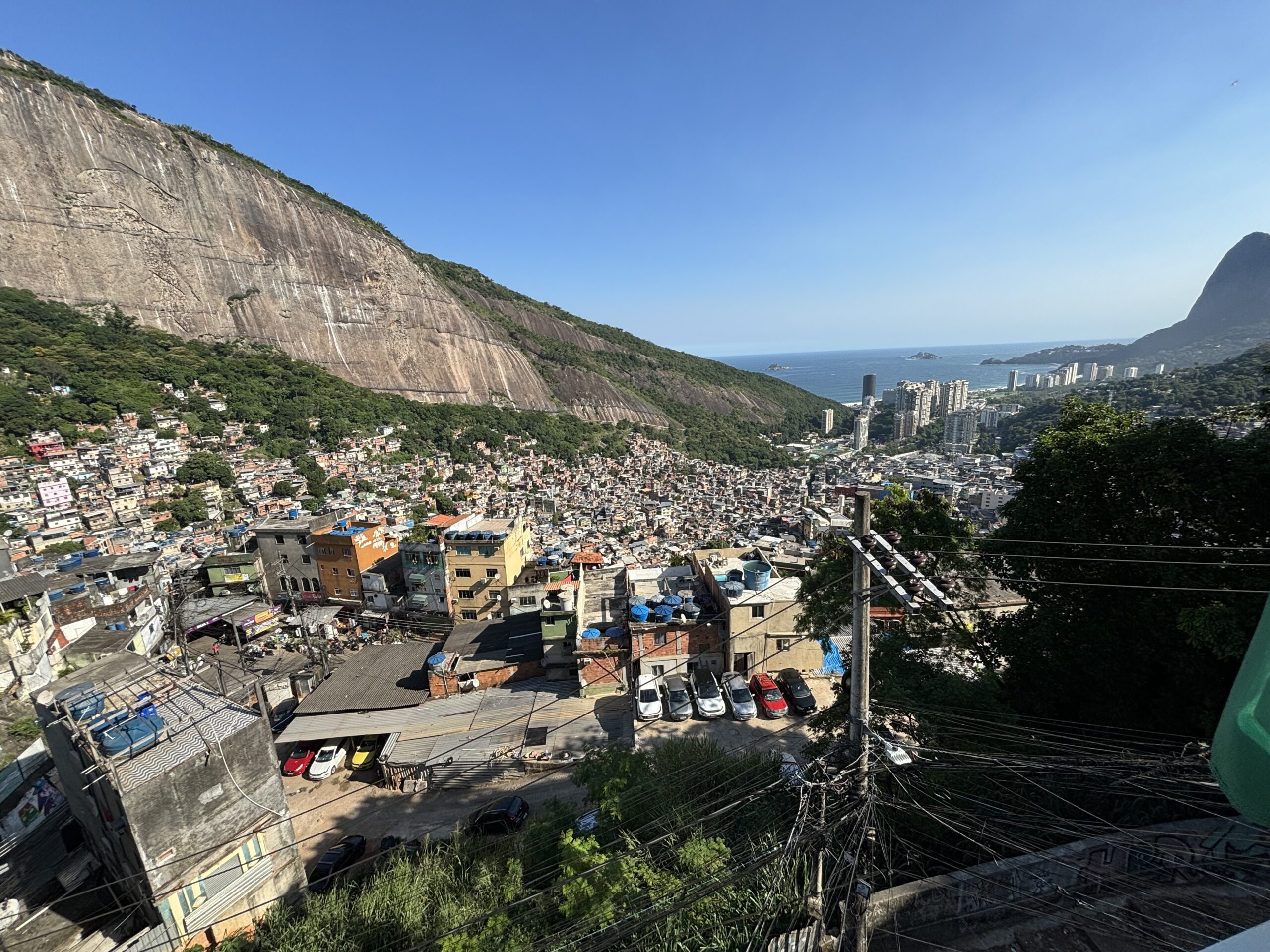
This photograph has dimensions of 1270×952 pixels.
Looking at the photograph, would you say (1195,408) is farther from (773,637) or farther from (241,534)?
(241,534)

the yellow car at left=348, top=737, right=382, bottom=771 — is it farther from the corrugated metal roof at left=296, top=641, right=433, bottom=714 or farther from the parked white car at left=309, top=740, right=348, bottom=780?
the corrugated metal roof at left=296, top=641, right=433, bottom=714

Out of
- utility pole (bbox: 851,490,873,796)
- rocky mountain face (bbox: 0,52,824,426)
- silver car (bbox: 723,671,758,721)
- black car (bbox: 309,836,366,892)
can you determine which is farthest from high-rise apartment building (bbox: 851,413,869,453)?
utility pole (bbox: 851,490,873,796)

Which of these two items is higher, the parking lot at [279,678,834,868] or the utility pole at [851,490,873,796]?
the utility pole at [851,490,873,796]

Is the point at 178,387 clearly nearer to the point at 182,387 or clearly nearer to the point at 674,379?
the point at 182,387

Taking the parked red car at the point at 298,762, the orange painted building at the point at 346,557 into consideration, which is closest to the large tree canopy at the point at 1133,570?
the parked red car at the point at 298,762

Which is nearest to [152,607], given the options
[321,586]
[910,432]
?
[321,586]

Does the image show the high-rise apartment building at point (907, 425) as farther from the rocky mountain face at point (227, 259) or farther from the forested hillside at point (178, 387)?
the forested hillside at point (178, 387)
